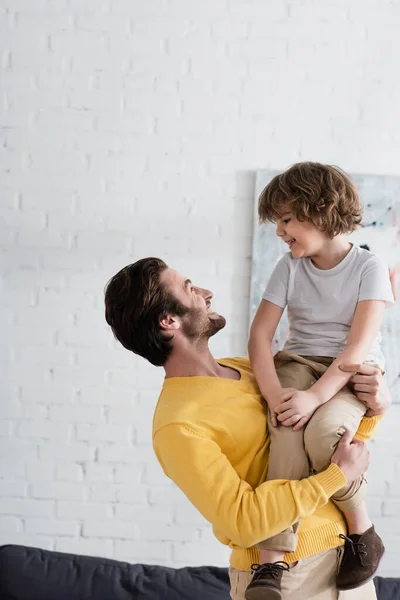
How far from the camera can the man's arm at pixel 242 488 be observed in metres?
1.61

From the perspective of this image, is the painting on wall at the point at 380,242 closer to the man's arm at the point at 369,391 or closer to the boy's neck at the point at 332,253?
the boy's neck at the point at 332,253

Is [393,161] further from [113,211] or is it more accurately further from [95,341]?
[95,341]

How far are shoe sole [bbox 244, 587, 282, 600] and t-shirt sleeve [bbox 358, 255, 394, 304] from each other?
0.72m

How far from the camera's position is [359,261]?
1890 mm

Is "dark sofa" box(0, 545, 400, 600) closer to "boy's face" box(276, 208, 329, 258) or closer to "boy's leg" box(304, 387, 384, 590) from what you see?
"boy's leg" box(304, 387, 384, 590)

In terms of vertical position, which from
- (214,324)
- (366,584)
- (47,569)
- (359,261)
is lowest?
(47,569)

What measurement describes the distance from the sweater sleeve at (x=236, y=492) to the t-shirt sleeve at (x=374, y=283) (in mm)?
438

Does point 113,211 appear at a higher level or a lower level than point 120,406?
higher

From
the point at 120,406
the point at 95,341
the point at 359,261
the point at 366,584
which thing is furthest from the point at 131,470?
the point at 359,261

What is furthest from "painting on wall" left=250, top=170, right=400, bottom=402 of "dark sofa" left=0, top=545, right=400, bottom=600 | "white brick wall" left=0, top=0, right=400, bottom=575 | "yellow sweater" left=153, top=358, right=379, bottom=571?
"yellow sweater" left=153, top=358, right=379, bottom=571

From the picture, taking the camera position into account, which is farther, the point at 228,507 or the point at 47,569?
the point at 47,569

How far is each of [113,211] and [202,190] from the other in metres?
0.40

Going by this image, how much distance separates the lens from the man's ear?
6.09 feet

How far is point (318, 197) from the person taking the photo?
72.0 inches
